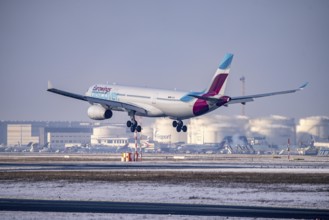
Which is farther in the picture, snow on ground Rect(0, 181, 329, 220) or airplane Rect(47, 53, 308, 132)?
airplane Rect(47, 53, 308, 132)

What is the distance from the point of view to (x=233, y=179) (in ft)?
197

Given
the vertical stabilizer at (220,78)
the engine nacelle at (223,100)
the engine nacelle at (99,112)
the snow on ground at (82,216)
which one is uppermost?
the vertical stabilizer at (220,78)

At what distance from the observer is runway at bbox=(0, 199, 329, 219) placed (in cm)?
3803

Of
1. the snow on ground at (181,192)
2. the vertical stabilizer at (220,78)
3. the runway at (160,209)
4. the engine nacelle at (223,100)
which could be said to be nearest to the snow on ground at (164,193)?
the snow on ground at (181,192)

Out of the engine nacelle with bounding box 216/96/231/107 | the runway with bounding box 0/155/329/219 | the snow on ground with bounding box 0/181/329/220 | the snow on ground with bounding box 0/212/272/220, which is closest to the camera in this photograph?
the snow on ground with bounding box 0/212/272/220

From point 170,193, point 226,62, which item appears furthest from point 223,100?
point 170,193

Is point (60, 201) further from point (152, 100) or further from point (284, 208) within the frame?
point (152, 100)

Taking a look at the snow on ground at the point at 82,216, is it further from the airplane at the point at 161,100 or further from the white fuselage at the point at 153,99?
the white fuselage at the point at 153,99

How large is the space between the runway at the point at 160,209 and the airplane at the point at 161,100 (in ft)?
160

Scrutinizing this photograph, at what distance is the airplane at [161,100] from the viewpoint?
94.2m

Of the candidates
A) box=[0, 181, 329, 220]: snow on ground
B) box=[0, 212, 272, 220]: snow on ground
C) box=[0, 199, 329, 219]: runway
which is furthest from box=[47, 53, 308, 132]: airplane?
box=[0, 212, 272, 220]: snow on ground

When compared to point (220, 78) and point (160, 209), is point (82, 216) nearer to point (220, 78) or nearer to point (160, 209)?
point (160, 209)

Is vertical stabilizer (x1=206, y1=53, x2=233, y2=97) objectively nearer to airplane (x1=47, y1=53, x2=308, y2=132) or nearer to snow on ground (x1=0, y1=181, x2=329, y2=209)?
→ airplane (x1=47, y1=53, x2=308, y2=132)

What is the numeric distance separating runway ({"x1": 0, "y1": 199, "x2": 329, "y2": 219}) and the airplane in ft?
160
